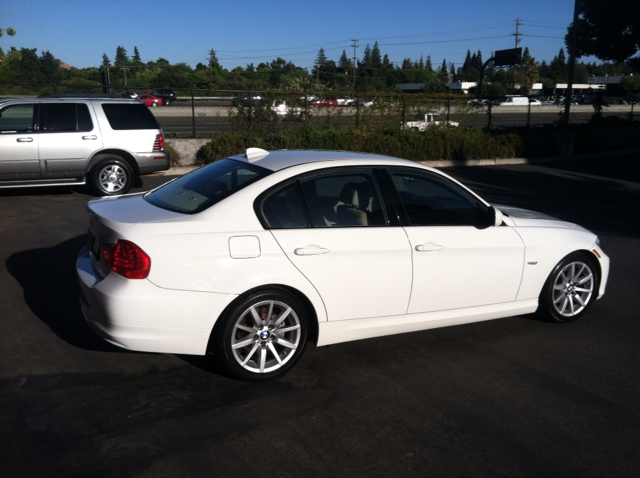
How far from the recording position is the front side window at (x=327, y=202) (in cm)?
450

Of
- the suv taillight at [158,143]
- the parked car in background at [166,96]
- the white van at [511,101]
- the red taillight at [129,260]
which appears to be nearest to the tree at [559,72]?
the white van at [511,101]

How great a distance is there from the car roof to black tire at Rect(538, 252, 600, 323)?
5.90ft

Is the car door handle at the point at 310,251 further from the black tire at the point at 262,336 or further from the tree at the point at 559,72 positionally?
the tree at the point at 559,72

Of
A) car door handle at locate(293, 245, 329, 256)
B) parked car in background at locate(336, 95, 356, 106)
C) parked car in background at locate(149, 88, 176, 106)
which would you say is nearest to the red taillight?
car door handle at locate(293, 245, 329, 256)

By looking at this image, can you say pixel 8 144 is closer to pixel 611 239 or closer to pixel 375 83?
pixel 611 239

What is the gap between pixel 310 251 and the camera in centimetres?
443

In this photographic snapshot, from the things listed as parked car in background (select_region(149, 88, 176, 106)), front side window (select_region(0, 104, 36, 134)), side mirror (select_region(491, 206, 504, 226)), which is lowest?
side mirror (select_region(491, 206, 504, 226))

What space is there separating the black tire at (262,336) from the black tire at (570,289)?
2.47m

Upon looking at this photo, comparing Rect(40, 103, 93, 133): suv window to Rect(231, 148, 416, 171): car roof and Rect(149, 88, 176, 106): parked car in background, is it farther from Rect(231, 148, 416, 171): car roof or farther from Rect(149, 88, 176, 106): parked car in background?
A: Rect(231, 148, 416, 171): car roof

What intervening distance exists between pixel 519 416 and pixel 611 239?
6470mm

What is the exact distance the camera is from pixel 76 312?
18.9ft

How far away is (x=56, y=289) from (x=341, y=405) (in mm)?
3689

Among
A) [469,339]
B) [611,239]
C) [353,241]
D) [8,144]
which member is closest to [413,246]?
[353,241]

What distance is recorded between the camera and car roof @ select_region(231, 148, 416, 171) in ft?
15.9
